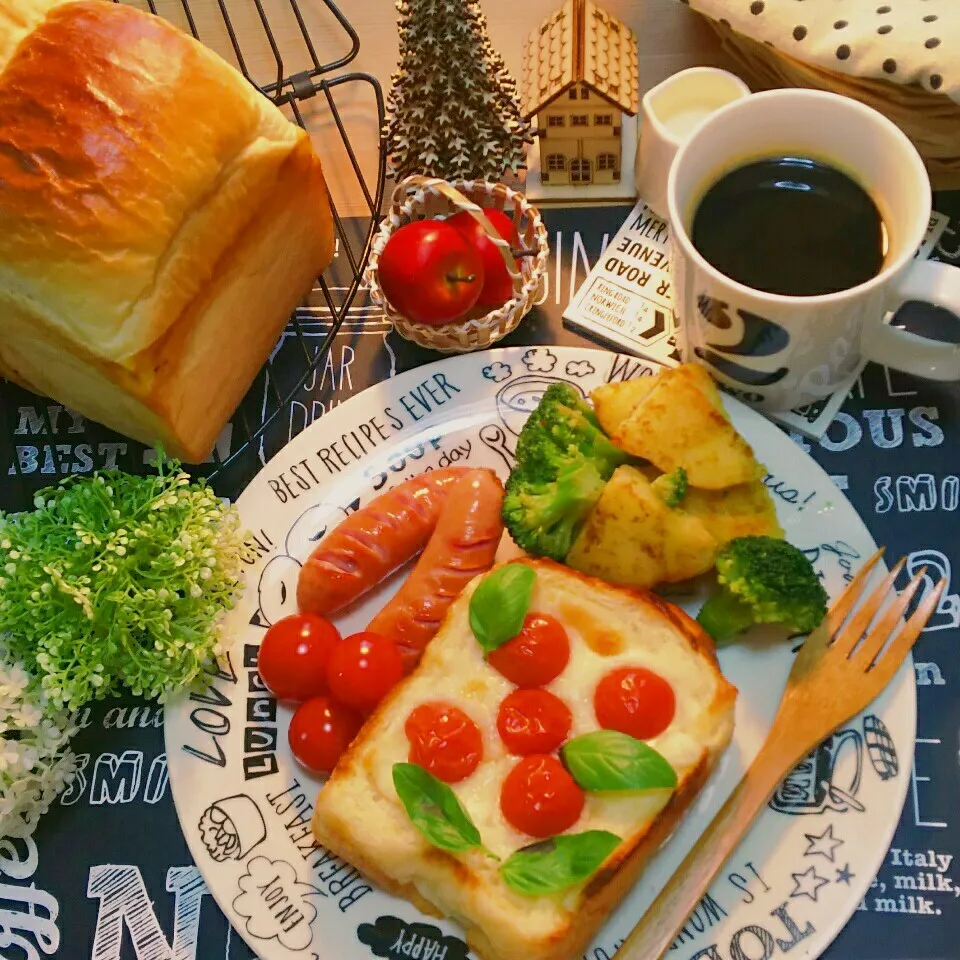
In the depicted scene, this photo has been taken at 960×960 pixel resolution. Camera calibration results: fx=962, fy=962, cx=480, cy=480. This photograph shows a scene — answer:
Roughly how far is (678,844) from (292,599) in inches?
35.2

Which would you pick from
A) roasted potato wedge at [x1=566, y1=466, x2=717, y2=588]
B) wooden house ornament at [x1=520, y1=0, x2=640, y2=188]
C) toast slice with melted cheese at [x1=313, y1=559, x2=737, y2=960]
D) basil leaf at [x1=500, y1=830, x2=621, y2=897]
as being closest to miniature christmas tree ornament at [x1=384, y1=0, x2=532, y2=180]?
wooden house ornament at [x1=520, y1=0, x2=640, y2=188]

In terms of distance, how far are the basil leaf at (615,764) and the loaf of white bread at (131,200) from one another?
103cm

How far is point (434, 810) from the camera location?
160cm

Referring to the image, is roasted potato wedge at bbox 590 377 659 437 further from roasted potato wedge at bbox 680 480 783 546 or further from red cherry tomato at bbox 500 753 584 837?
red cherry tomato at bbox 500 753 584 837

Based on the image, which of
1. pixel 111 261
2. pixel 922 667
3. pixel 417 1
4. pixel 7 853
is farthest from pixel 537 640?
pixel 417 1

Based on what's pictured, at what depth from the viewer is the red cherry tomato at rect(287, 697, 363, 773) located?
5.94 ft

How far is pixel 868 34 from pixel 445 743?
5.51 ft

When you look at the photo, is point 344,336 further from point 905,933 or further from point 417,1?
point 905,933

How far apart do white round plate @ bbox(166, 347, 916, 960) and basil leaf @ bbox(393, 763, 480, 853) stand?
27 centimetres

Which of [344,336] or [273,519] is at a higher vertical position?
[344,336]

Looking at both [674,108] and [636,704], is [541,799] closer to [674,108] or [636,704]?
[636,704]

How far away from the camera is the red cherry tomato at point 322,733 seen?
181cm

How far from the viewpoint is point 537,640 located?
172cm

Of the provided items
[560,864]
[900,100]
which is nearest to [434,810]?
[560,864]
